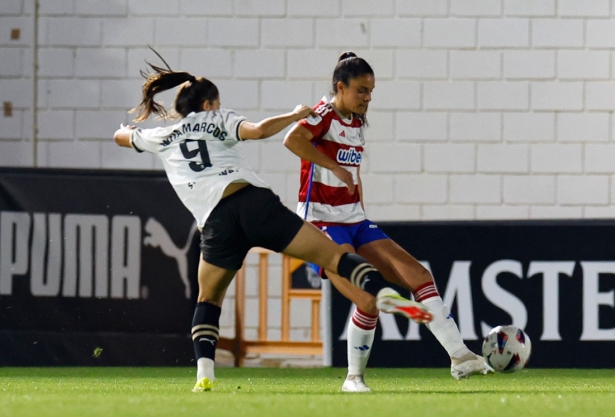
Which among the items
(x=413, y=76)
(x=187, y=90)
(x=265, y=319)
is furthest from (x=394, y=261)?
(x=413, y=76)

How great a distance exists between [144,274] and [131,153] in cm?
201

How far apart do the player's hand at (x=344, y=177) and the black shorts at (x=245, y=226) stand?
0.25 meters

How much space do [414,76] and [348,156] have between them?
12.7 ft

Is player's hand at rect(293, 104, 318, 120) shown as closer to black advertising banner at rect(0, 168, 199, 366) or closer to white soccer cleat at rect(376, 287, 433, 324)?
white soccer cleat at rect(376, 287, 433, 324)

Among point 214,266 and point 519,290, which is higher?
point 214,266

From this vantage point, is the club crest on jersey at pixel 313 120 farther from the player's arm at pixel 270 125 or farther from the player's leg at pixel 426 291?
the player's leg at pixel 426 291

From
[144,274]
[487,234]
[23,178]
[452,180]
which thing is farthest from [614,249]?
[23,178]

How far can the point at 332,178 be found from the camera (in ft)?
16.2

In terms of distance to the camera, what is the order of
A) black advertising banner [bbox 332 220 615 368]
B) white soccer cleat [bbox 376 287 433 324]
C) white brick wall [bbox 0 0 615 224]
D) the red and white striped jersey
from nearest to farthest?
white soccer cleat [bbox 376 287 433 324]
the red and white striped jersey
black advertising banner [bbox 332 220 615 368]
white brick wall [bbox 0 0 615 224]

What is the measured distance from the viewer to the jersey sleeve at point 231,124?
4477mm

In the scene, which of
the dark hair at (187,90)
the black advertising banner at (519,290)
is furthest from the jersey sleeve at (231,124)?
the black advertising banner at (519,290)

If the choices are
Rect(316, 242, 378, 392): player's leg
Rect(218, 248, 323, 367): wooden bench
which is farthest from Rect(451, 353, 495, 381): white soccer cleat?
Rect(218, 248, 323, 367): wooden bench

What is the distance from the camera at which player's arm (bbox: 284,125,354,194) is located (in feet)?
15.1

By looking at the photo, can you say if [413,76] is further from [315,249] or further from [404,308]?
[404,308]
